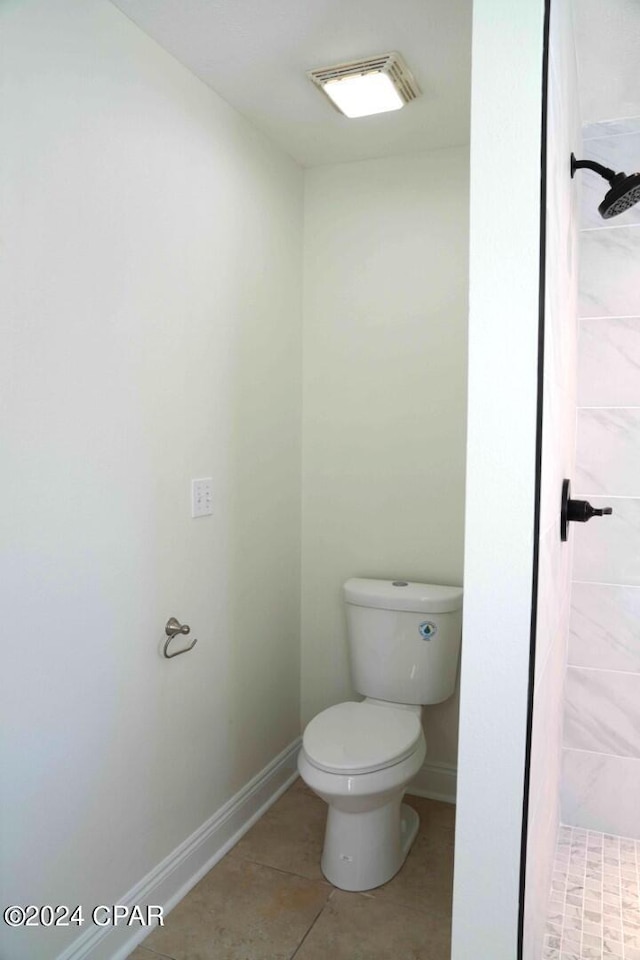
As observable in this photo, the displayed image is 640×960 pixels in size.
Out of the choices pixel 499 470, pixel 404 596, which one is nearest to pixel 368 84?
pixel 499 470

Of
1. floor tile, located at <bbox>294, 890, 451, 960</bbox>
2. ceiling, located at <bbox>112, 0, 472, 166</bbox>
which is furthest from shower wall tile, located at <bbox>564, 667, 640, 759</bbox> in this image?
ceiling, located at <bbox>112, 0, 472, 166</bbox>

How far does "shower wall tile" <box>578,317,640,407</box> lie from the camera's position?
76.7 inches

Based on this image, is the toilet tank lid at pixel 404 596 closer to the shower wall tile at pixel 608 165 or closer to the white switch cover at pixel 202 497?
the white switch cover at pixel 202 497

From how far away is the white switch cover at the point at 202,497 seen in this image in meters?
2.06

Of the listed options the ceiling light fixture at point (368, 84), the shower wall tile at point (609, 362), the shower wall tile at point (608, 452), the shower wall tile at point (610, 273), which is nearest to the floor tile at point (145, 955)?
the shower wall tile at point (608, 452)

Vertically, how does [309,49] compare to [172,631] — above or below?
above

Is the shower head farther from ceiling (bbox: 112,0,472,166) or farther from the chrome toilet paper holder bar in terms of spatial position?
the chrome toilet paper holder bar

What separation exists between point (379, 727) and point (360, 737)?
9 centimetres

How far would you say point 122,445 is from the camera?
175 cm

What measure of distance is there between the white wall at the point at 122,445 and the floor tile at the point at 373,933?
1.58 feet

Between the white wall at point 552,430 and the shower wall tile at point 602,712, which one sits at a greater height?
the white wall at point 552,430

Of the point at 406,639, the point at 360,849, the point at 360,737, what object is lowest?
the point at 360,849

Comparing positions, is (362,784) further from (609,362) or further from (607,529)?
(609,362)

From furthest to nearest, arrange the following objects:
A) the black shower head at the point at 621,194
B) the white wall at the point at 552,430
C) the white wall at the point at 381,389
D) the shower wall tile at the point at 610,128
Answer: the white wall at the point at 381,389 < the shower wall tile at the point at 610,128 < the black shower head at the point at 621,194 < the white wall at the point at 552,430
